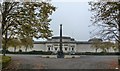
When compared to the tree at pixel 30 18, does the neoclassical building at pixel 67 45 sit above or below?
below

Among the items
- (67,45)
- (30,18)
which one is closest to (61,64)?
(30,18)

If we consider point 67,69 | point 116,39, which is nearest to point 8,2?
point 67,69

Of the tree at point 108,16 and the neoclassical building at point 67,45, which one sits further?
the neoclassical building at point 67,45

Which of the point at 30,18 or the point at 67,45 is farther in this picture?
the point at 67,45

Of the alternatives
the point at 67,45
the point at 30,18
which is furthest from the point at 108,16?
the point at 67,45


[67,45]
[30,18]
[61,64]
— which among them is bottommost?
[61,64]

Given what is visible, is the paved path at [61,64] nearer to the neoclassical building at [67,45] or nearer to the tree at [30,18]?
the tree at [30,18]

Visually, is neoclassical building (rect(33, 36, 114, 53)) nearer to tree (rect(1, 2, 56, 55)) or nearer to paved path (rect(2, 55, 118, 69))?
paved path (rect(2, 55, 118, 69))

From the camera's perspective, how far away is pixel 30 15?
1861 cm

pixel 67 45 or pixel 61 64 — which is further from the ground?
pixel 67 45

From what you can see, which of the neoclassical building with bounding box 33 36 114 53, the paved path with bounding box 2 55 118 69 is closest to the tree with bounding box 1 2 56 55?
the paved path with bounding box 2 55 118 69

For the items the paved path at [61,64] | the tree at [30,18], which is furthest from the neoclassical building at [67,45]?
the tree at [30,18]

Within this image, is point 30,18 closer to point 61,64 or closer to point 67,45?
point 61,64

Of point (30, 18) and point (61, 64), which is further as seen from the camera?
point (61, 64)
